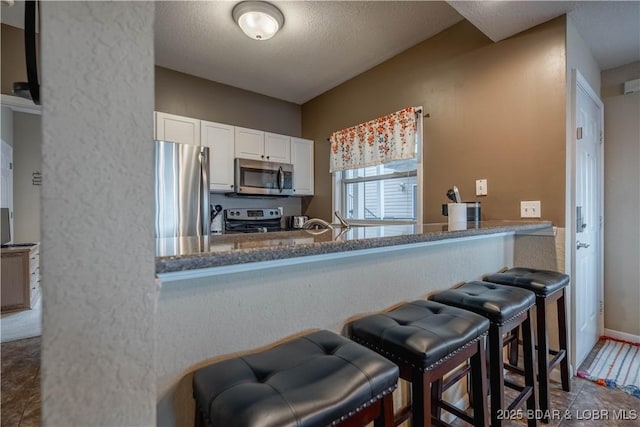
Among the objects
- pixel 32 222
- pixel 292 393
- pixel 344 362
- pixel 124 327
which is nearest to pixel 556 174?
pixel 344 362

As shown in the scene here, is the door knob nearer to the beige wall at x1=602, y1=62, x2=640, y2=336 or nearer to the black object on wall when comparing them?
the beige wall at x1=602, y1=62, x2=640, y2=336

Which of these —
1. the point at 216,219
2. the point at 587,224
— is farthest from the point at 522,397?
the point at 216,219

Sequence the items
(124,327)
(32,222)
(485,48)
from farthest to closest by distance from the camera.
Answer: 1. (32,222)
2. (485,48)
3. (124,327)

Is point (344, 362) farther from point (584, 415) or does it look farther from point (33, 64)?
point (584, 415)

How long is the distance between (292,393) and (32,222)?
18.9ft

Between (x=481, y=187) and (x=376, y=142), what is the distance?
1186mm

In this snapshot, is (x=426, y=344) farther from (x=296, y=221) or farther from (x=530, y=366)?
(x=296, y=221)

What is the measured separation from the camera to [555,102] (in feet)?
6.75

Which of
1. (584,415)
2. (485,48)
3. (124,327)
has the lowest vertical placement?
(584,415)

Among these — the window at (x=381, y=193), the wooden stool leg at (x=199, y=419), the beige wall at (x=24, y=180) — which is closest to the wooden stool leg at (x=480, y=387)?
the wooden stool leg at (x=199, y=419)

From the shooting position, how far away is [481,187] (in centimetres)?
244

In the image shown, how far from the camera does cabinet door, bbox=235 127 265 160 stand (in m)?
3.60

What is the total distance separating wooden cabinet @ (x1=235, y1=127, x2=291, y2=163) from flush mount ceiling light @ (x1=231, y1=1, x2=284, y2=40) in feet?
4.31

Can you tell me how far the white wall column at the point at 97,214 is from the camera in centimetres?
47
